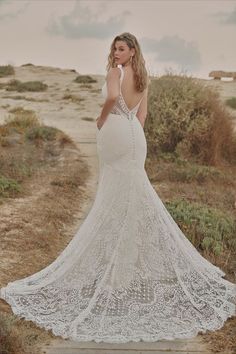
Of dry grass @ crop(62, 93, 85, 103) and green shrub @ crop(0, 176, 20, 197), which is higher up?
dry grass @ crop(62, 93, 85, 103)

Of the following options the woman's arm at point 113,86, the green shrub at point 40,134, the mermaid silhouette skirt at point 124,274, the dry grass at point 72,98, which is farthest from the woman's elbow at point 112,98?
the dry grass at point 72,98

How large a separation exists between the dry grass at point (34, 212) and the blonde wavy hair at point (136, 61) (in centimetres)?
222

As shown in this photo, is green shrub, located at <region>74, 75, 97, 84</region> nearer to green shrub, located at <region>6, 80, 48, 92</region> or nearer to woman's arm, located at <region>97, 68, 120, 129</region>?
green shrub, located at <region>6, 80, 48, 92</region>

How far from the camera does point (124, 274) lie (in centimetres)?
594

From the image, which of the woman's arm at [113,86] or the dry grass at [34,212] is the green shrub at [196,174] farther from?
the woman's arm at [113,86]

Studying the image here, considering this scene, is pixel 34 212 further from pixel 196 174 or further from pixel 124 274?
pixel 124 274

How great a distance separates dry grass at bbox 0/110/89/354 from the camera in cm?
547

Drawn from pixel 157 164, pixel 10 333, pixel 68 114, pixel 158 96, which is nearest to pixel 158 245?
pixel 10 333

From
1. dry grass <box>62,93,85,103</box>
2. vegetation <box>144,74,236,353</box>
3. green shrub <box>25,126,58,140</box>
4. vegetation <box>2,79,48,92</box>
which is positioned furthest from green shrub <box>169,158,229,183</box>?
vegetation <box>2,79,48,92</box>

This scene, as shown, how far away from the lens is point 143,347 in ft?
17.2

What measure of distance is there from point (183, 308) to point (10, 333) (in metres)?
1.60

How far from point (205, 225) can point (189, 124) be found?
5.53 meters

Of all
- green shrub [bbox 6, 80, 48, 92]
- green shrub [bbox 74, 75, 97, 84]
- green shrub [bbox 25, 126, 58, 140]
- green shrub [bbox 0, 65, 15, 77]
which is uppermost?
green shrub [bbox 0, 65, 15, 77]

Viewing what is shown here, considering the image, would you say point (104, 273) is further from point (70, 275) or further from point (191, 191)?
point (191, 191)
